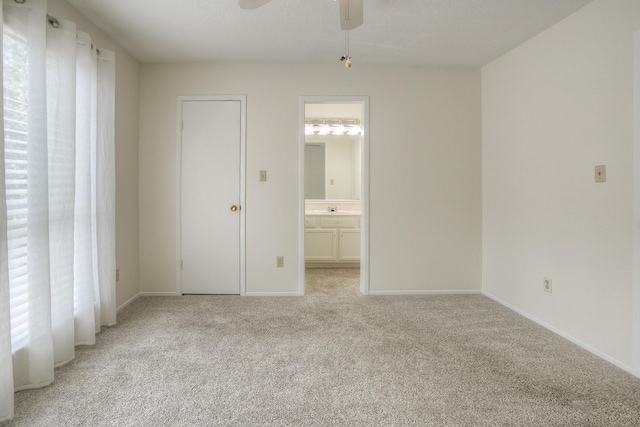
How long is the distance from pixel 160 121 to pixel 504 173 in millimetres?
3473

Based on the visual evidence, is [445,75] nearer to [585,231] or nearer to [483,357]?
[585,231]

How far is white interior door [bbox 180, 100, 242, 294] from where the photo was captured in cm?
346

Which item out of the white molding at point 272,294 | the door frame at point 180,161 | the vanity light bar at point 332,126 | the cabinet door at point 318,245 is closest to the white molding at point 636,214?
the white molding at point 272,294

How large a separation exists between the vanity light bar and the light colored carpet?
3017mm

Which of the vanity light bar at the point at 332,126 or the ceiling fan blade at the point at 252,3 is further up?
the vanity light bar at the point at 332,126

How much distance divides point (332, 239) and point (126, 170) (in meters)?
2.73

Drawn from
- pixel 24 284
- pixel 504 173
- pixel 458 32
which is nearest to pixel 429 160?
pixel 504 173

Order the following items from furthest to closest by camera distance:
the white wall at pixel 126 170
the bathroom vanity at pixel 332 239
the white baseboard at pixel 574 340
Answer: the bathroom vanity at pixel 332 239
the white wall at pixel 126 170
the white baseboard at pixel 574 340

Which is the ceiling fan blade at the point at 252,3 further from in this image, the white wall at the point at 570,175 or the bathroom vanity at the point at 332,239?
the bathroom vanity at the point at 332,239

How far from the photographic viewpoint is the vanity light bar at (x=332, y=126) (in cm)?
507

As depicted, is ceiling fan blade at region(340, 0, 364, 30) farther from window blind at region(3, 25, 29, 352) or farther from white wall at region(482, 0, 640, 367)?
window blind at region(3, 25, 29, 352)

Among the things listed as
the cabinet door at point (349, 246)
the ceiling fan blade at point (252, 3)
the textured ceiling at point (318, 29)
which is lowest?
the cabinet door at point (349, 246)

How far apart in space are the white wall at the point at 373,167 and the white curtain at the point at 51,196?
79 cm

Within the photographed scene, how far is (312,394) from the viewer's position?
1778 mm
